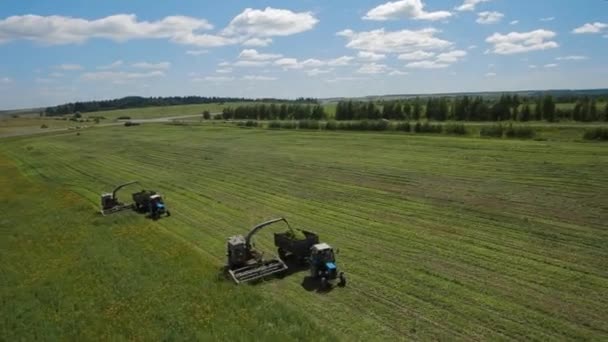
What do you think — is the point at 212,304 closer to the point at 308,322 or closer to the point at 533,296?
the point at 308,322

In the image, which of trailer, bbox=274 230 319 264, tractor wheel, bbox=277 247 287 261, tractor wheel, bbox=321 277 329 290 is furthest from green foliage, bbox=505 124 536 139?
tractor wheel, bbox=321 277 329 290

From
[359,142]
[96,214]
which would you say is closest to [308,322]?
[96,214]

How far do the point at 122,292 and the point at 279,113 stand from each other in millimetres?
125152

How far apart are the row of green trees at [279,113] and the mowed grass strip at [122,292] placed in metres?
100.0

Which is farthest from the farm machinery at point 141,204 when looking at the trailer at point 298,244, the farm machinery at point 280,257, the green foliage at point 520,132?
the green foliage at point 520,132

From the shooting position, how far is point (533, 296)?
1420 cm

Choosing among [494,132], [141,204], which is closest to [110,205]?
[141,204]

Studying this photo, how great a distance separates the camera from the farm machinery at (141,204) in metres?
26.2

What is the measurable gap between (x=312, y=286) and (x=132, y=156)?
155ft

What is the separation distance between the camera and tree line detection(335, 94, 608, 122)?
81.6 m

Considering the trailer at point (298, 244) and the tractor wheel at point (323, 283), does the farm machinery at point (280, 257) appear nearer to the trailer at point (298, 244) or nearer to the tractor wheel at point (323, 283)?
the trailer at point (298, 244)

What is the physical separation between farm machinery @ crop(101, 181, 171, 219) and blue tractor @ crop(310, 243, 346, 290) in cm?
1337

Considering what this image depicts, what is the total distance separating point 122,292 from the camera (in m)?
15.9

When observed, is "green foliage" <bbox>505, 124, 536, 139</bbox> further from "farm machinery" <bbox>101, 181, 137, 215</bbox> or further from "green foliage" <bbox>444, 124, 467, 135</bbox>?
"farm machinery" <bbox>101, 181, 137, 215</bbox>
